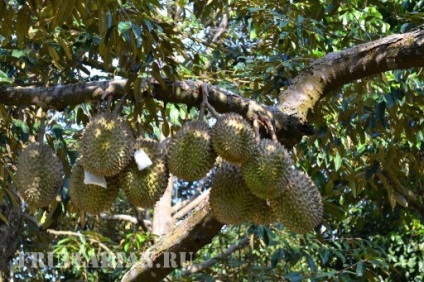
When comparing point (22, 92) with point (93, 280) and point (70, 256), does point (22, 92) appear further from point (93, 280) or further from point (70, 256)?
point (93, 280)

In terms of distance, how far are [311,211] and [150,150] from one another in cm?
43

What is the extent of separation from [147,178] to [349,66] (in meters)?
0.76

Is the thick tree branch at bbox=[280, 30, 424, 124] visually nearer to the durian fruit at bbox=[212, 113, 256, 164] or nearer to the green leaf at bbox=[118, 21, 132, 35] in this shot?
the durian fruit at bbox=[212, 113, 256, 164]

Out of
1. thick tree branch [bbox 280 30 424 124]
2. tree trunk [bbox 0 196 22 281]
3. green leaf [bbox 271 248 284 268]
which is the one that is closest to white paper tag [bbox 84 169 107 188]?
thick tree branch [bbox 280 30 424 124]

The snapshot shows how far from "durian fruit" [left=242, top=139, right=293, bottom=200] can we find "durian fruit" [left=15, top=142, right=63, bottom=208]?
469 mm

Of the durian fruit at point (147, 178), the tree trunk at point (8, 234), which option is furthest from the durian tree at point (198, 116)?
the tree trunk at point (8, 234)

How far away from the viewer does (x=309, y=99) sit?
1997 mm

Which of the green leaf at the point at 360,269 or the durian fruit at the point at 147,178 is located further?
the green leaf at the point at 360,269

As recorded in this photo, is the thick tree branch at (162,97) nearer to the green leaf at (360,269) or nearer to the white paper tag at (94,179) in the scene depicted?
the white paper tag at (94,179)

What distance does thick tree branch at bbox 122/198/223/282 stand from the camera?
2.16 meters

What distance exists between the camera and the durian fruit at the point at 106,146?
1568 mm

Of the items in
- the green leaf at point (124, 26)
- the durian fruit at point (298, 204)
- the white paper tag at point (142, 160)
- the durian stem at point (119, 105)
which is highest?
the green leaf at point (124, 26)

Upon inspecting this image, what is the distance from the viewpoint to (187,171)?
159 centimetres

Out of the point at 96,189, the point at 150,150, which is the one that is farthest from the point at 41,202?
the point at 150,150
